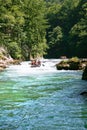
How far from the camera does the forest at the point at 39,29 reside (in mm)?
65438

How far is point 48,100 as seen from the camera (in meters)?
17.5

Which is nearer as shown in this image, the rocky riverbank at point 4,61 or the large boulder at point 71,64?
the large boulder at point 71,64

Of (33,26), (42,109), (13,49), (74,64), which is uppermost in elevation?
(42,109)

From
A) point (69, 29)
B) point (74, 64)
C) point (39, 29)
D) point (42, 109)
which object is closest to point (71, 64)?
point (74, 64)

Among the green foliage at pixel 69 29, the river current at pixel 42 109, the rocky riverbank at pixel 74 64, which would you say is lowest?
the green foliage at pixel 69 29

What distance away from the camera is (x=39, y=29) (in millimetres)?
80125

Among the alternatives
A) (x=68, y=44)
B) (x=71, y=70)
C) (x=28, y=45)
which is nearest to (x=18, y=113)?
(x=71, y=70)

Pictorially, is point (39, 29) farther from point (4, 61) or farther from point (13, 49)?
point (4, 61)

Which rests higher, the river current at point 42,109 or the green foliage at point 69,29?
the river current at point 42,109

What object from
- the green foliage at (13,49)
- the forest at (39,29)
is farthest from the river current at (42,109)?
the forest at (39,29)

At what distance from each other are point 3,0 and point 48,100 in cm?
4931

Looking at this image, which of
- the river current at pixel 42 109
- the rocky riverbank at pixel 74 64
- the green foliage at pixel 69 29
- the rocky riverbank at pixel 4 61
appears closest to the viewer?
the river current at pixel 42 109

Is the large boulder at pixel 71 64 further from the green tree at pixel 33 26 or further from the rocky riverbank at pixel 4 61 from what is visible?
the green tree at pixel 33 26

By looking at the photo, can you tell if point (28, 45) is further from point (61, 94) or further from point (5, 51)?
point (61, 94)
